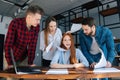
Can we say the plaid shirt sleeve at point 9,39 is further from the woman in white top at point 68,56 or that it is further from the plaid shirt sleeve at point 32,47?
the woman in white top at point 68,56

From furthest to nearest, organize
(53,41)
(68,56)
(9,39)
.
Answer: (53,41)
(68,56)
(9,39)

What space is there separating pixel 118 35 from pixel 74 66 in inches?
179

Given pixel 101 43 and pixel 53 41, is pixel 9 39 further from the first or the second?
pixel 101 43

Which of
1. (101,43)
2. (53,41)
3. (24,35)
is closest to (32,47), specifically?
(24,35)

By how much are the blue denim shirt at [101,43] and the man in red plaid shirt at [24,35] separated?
1.61 feet

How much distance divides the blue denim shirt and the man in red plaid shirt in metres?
0.49

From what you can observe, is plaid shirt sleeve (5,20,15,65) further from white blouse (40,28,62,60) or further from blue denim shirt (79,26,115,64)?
blue denim shirt (79,26,115,64)

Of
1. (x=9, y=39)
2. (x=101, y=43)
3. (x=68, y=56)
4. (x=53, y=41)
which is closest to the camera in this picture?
(x=9, y=39)

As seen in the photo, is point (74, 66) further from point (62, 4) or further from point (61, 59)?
Answer: point (62, 4)

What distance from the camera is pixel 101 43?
5.48 ft

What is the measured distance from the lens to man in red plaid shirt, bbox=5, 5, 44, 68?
1.38m

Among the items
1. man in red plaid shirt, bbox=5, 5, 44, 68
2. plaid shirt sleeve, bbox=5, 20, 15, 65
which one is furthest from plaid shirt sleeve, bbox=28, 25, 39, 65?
plaid shirt sleeve, bbox=5, 20, 15, 65

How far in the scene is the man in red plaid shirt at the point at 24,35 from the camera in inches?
54.4

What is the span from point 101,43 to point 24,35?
74 cm
